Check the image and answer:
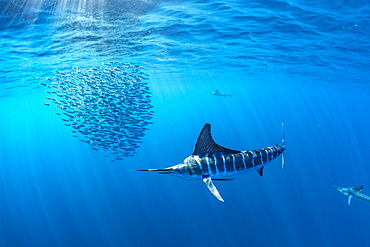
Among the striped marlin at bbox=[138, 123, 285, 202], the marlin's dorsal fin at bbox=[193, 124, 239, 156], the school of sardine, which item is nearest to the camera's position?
the striped marlin at bbox=[138, 123, 285, 202]

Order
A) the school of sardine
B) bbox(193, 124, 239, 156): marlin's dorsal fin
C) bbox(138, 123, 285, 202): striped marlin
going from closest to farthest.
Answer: bbox(138, 123, 285, 202): striped marlin, bbox(193, 124, 239, 156): marlin's dorsal fin, the school of sardine

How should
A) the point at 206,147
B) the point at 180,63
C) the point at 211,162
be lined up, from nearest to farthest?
the point at 211,162 → the point at 206,147 → the point at 180,63

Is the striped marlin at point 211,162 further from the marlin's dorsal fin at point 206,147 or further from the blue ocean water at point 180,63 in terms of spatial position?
the blue ocean water at point 180,63

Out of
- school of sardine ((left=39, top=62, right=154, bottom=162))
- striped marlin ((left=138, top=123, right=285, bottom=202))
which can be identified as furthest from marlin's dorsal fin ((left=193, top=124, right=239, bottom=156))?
school of sardine ((left=39, top=62, right=154, bottom=162))

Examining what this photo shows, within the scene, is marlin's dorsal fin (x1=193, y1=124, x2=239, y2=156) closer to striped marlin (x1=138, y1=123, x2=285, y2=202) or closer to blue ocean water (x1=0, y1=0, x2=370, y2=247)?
striped marlin (x1=138, y1=123, x2=285, y2=202)

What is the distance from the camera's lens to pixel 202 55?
20.2m

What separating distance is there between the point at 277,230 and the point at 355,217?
8.53 meters

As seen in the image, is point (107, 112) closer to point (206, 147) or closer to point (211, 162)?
point (206, 147)

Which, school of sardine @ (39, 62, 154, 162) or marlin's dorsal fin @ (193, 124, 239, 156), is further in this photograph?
school of sardine @ (39, 62, 154, 162)

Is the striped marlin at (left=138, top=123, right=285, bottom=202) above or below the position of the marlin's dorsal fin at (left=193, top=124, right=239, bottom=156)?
below

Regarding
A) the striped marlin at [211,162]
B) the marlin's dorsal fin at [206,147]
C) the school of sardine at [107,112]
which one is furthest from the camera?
the school of sardine at [107,112]

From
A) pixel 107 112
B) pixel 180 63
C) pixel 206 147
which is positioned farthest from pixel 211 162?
pixel 180 63

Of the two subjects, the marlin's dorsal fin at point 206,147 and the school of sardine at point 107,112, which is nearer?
the marlin's dorsal fin at point 206,147

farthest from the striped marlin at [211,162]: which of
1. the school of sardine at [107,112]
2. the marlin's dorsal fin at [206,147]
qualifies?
the school of sardine at [107,112]
